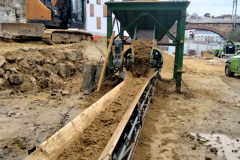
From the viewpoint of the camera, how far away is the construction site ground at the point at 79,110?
391 centimetres

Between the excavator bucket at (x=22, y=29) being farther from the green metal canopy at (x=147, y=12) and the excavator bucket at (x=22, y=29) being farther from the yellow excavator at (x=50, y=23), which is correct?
the green metal canopy at (x=147, y=12)

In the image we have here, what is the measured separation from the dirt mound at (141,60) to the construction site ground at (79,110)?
95 cm

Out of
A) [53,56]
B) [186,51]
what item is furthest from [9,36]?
[186,51]

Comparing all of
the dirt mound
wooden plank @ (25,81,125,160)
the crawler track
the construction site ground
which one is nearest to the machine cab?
the construction site ground

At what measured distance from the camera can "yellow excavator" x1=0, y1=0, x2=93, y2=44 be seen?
30.5 ft

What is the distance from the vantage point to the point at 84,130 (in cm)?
349

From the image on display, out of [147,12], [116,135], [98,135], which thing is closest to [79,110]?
[98,135]

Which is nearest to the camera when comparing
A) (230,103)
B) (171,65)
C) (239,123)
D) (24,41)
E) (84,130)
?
(84,130)

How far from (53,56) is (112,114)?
5.49 metres

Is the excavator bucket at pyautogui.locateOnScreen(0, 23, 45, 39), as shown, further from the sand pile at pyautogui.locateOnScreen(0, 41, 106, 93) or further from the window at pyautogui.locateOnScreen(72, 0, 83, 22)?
the window at pyautogui.locateOnScreen(72, 0, 83, 22)

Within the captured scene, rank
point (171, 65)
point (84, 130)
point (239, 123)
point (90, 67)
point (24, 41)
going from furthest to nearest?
1. point (171, 65)
2. point (24, 41)
3. point (90, 67)
4. point (239, 123)
5. point (84, 130)

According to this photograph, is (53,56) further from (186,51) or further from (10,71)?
(186,51)

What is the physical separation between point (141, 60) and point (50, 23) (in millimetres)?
6315

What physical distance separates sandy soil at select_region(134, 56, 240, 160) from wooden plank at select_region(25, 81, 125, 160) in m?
0.94
